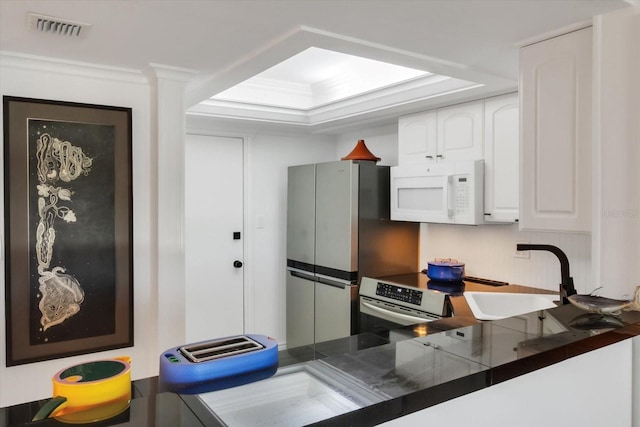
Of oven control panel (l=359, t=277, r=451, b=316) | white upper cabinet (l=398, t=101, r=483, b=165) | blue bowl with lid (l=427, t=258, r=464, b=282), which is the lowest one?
oven control panel (l=359, t=277, r=451, b=316)

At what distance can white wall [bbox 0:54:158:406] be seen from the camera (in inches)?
84.6

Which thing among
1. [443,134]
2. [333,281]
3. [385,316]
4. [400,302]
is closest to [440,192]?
[443,134]

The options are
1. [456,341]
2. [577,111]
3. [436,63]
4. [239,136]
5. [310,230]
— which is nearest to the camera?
[456,341]

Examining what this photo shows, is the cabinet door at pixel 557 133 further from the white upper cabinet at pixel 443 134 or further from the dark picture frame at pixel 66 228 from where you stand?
the dark picture frame at pixel 66 228

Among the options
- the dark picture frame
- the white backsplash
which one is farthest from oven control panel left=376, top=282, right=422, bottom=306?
the dark picture frame

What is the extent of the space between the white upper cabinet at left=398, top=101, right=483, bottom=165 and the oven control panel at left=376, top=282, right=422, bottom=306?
884 millimetres

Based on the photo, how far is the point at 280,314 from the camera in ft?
14.5

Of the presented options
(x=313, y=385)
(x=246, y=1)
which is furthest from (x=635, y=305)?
(x=246, y=1)

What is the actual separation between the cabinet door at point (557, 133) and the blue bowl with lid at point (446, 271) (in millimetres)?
1212

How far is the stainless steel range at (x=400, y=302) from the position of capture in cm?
287

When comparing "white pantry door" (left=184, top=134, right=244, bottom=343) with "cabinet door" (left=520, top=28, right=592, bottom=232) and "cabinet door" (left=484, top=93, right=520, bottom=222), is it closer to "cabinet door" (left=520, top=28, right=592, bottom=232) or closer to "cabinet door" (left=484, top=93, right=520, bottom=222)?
"cabinet door" (left=484, top=93, right=520, bottom=222)

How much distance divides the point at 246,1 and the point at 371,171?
209 cm

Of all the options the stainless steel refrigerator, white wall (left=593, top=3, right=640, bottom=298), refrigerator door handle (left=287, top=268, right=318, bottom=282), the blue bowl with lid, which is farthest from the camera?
refrigerator door handle (left=287, top=268, right=318, bottom=282)

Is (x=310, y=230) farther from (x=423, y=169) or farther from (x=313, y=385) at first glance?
(x=313, y=385)
